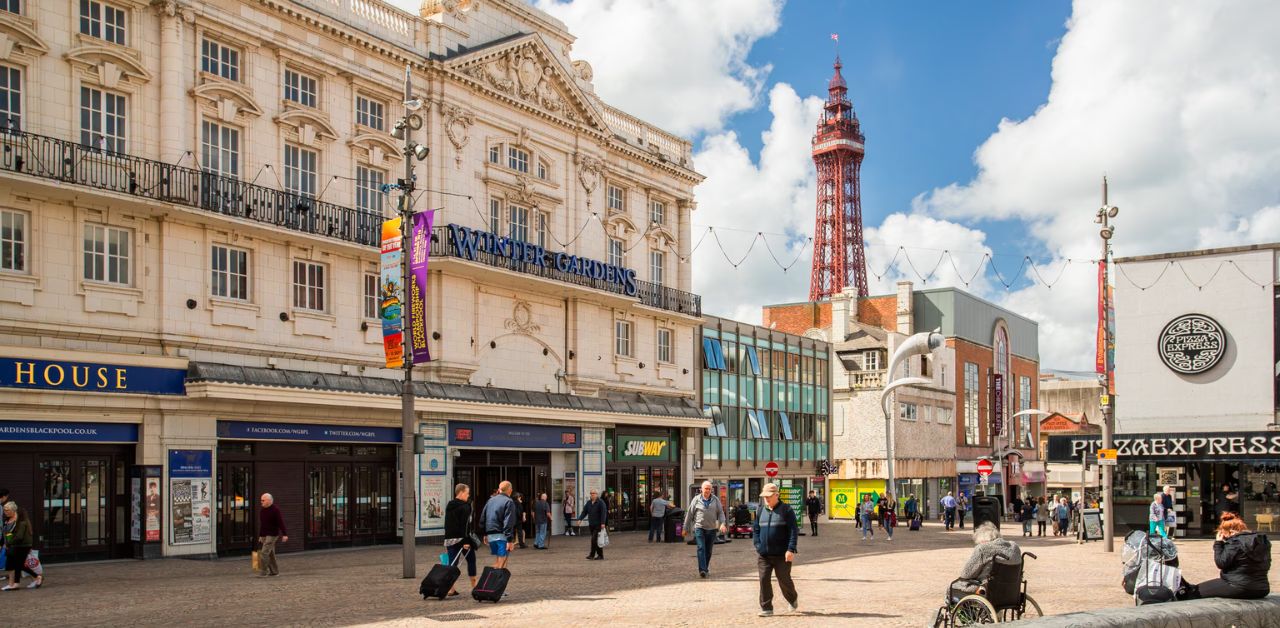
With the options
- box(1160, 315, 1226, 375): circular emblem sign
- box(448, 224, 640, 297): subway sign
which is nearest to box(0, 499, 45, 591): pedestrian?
box(448, 224, 640, 297): subway sign

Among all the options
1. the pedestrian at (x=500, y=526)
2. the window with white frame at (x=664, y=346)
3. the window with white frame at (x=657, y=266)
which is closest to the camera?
the pedestrian at (x=500, y=526)

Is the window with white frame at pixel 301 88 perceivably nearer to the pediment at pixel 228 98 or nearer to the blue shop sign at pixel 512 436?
the pediment at pixel 228 98

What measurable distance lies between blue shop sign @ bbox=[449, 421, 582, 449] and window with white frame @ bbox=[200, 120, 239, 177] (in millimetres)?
9628

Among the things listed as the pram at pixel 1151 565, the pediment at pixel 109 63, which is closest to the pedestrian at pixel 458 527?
the pram at pixel 1151 565

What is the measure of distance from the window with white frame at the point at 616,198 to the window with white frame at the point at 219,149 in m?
16.6

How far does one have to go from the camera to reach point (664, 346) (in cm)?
4638

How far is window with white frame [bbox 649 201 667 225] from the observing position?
4669cm

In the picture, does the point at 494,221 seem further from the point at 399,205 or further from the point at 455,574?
the point at 455,574

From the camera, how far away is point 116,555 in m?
26.8

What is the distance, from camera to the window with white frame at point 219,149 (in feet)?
95.3

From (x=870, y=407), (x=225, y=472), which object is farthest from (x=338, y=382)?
(x=870, y=407)

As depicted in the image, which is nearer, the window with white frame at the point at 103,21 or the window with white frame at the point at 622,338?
the window with white frame at the point at 103,21

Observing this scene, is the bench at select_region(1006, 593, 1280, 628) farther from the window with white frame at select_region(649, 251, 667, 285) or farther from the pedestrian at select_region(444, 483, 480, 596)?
the window with white frame at select_region(649, 251, 667, 285)

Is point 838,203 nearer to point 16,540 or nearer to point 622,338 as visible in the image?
point 622,338
